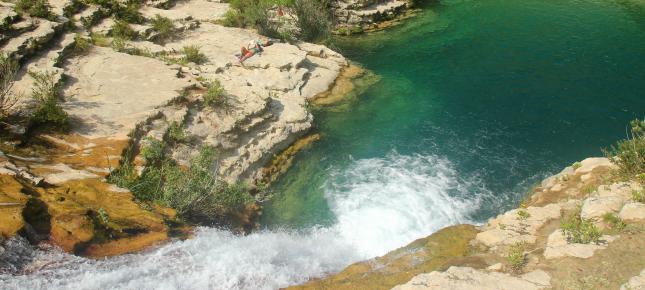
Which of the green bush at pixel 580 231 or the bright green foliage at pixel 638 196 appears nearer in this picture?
the green bush at pixel 580 231

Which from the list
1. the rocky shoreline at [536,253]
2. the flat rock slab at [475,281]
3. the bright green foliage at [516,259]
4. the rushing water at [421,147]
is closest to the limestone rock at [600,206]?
the rocky shoreline at [536,253]

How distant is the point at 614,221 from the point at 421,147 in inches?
386

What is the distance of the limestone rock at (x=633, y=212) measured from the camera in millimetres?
10798

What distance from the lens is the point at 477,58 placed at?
2823 centimetres

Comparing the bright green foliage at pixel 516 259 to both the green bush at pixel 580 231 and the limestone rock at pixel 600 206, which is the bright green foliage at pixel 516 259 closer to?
the green bush at pixel 580 231

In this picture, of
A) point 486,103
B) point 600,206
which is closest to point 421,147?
point 486,103

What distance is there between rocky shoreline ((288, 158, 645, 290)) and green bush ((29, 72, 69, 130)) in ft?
30.5

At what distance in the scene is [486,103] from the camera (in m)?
23.3

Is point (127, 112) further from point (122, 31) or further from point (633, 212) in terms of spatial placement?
point (633, 212)

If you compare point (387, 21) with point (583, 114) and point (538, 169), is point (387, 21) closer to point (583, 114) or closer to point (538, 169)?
point (583, 114)

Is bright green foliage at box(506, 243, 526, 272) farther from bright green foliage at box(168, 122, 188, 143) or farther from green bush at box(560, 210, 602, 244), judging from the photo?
bright green foliage at box(168, 122, 188, 143)

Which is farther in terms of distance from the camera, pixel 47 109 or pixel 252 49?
pixel 252 49

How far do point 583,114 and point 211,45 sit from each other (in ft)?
63.0

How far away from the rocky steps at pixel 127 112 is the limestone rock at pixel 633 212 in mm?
11233
